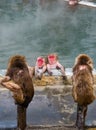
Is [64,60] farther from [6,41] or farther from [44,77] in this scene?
[44,77]

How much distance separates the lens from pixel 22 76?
571cm

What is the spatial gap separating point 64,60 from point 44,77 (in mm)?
4503

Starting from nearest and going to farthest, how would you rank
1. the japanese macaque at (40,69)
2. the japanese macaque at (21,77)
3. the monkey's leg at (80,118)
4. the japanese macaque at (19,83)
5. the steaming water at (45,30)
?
the japanese macaque at (19,83)
the japanese macaque at (21,77)
the monkey's leg at (80,118)
the japanese macaque at (40,69)
the steaming water at (45,30)

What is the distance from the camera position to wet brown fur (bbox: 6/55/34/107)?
18.6 ft

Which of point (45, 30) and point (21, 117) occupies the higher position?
point (21, 117)

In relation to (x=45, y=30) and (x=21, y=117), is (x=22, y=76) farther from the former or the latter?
(x=45, y=30)

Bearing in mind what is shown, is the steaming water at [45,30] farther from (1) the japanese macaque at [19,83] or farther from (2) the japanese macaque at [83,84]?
(1) the japanese macaque at [19,83]

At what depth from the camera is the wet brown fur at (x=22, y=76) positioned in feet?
18.6

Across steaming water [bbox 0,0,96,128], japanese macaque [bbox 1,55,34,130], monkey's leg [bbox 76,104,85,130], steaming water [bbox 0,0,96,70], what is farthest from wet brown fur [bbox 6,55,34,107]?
steaming water [bbox 0,0,96,70]

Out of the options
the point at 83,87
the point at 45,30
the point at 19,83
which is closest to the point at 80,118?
the point at 83,87

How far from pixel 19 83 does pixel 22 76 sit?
0.37ft

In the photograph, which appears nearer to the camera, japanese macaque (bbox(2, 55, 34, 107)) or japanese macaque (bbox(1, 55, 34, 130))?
japanese macaque (bbox(1, 55, 34, 130))

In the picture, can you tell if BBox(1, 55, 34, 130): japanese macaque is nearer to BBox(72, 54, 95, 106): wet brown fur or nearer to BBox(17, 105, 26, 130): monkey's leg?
BBox(17, 105, 26, 130): monkey's leg

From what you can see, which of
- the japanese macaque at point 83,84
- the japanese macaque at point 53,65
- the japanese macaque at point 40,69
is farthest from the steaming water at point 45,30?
the japanese macaque at point 83,84
